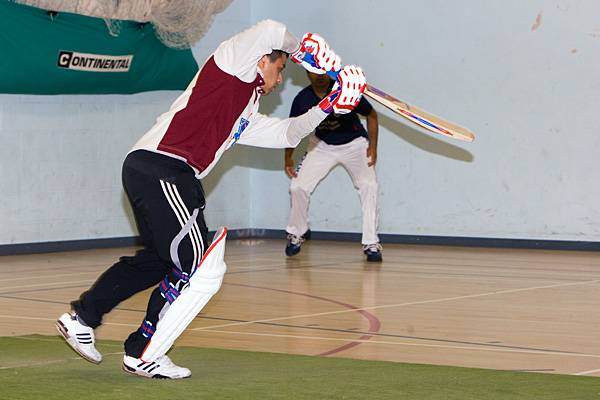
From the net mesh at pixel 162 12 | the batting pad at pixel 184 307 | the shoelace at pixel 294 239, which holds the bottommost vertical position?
the shoelace at pixel 294 239

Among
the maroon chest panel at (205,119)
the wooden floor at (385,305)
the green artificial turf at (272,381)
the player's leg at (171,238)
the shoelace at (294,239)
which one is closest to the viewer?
the green artificial turf at (272,381)

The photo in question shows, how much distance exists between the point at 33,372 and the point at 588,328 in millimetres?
3355

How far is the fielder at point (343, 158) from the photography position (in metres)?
10.6

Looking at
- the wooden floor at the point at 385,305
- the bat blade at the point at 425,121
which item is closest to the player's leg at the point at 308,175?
the wooden floor at the point at 385,305

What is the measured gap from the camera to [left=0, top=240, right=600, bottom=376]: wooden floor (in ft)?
18.9

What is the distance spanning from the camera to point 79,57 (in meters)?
11.3

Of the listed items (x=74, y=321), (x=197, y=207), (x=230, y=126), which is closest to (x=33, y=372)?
(x=74, y=321)

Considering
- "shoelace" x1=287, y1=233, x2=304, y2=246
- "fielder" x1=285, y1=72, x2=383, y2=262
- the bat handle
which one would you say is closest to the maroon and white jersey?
the bat handle

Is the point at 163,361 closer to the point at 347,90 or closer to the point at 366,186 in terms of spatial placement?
the point at 347,90

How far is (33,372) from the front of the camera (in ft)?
15.6

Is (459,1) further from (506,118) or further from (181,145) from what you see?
(181,145)

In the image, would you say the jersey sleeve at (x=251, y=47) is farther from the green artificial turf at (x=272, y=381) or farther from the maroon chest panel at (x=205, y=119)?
the green artificial turf at (x=272, y=381)

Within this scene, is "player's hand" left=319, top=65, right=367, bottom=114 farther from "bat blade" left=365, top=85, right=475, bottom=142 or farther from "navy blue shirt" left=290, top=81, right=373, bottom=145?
"navy blue shirt" left=290, top=81, right=373, bottom=145

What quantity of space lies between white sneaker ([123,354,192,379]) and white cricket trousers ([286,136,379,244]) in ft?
20.1
